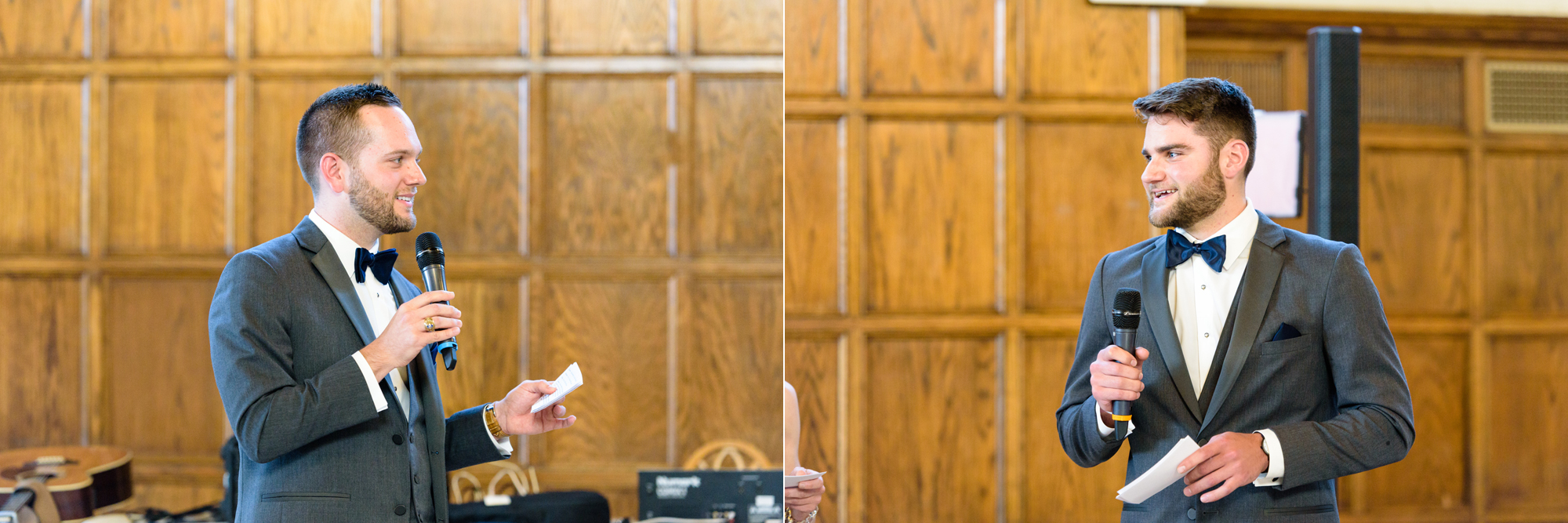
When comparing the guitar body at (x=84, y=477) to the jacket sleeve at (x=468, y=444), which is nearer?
the jacket sleeve at (x=468, y=444)

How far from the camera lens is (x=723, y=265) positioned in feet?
6.45

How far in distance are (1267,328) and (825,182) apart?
80cm

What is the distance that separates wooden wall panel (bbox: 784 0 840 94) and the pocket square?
34.4 inches

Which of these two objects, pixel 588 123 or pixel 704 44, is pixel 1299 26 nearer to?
pixel 704 44

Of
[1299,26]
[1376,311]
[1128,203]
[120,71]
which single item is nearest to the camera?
[1376,311]

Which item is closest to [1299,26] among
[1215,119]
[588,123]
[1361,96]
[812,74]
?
[1361,96]

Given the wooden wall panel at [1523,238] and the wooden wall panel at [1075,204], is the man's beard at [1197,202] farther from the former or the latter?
the wooden wall panel at [1523,238]

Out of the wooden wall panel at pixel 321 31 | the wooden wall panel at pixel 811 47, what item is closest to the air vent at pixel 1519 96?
the wooden wall panel at pixel 811 47

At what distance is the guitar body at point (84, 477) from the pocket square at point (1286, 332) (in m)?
2.37

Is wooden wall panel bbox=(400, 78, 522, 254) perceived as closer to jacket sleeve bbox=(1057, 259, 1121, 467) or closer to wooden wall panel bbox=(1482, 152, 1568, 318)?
jacket sleeve bbox=(1057, 259, 1121, 467)

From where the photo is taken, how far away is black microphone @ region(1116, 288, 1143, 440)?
1.35 meters

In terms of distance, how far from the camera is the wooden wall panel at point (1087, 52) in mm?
1701

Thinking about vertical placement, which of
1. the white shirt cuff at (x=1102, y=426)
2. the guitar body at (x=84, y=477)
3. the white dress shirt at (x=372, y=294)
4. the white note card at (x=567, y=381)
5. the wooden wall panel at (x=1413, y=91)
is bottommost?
the guitar body at (x=84, y=477)

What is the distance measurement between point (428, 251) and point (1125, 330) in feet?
3.97
